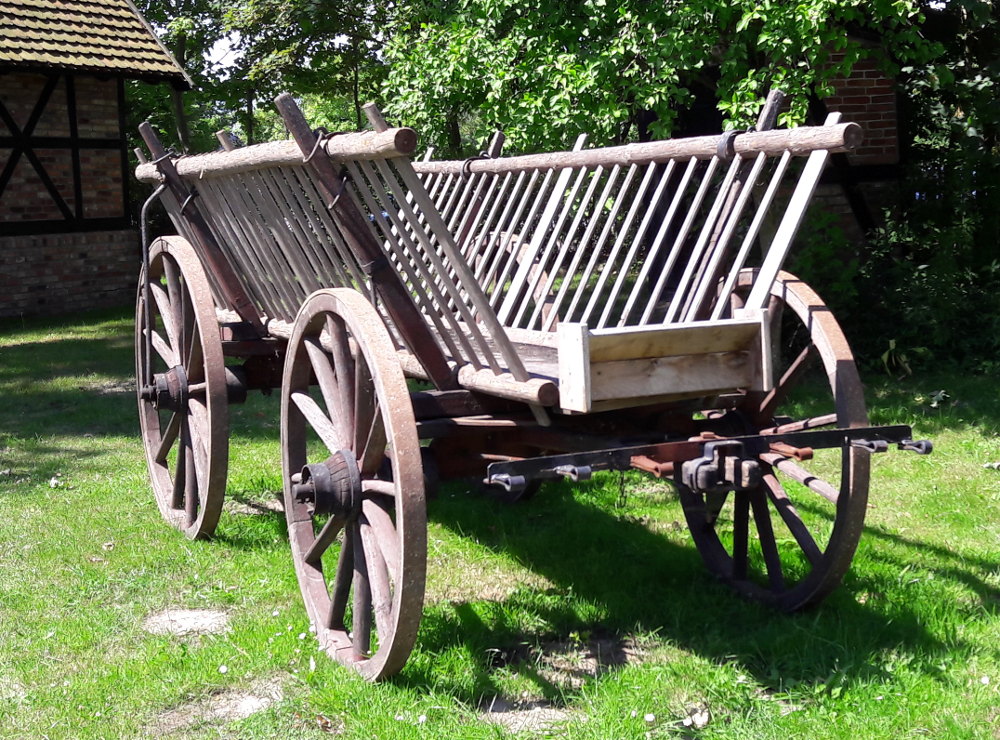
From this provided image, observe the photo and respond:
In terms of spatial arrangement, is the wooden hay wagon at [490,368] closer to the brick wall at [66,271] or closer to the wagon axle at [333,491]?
the wagon axle at [333,491]

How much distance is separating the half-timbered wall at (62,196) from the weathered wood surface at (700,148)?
9.88 meters

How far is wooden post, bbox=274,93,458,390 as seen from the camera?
299cm

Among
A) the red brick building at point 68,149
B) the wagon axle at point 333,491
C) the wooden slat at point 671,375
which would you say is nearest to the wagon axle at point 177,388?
the wagon axle at point 333,491

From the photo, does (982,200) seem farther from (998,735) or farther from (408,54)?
(998,735)

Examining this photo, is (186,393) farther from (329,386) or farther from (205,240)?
(329,386)

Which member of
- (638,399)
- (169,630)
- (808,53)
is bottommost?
(169,630)

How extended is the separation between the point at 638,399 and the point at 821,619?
1107mm

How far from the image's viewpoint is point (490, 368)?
120 inches

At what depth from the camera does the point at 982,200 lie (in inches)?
328

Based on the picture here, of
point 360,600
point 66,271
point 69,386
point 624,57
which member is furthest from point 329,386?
point 66,271

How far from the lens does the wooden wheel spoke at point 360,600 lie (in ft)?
10.2

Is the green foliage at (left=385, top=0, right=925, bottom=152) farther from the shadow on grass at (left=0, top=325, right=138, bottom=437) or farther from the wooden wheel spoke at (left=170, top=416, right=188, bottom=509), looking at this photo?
the shadow on grass at (left=0, top=325, right=138, bottom=437)

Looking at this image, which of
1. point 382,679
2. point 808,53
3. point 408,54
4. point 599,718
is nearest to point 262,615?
point 382,679

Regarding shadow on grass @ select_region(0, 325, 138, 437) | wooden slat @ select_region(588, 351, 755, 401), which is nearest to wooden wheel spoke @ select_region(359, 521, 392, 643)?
wooden slat @ select_region(588, 351, 755, 401)
